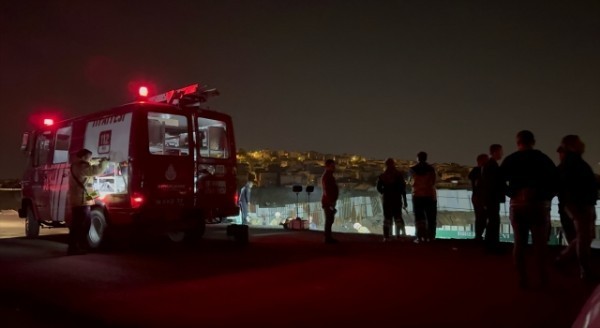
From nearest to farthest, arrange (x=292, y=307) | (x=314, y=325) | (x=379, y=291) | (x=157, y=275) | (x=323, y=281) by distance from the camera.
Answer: (x=314, y=325) < (x=292, y=307) < (x=379, y=291) < (x=323, y=281) < (x=157, y=275)

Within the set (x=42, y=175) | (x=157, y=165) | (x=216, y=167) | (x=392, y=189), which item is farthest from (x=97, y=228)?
(x=392, y=189)

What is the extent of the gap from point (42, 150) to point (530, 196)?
35.6 feet

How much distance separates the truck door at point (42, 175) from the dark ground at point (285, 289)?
2.36m

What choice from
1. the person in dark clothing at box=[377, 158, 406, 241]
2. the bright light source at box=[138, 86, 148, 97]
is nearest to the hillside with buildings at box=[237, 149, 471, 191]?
the person in dark clothing at box=[377, 158, 406, 241]

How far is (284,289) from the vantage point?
6871 millimetres

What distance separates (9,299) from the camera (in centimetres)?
670

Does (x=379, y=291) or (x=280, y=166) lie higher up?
(x=280, y=166)

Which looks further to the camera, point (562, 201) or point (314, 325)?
point (562, 201)

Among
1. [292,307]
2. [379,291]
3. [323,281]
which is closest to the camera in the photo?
[292,307]

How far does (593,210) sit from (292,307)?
373 centimetres

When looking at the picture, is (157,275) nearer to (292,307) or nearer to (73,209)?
(292,307)

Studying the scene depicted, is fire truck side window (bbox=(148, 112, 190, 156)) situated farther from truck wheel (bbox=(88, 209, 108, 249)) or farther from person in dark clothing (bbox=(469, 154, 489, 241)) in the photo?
person in dark clothing (bbox=(469, 154, 489, 241))

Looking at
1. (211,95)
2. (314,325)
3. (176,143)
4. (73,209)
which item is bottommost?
(314,325)

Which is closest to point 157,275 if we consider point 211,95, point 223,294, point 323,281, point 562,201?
point 223,294
